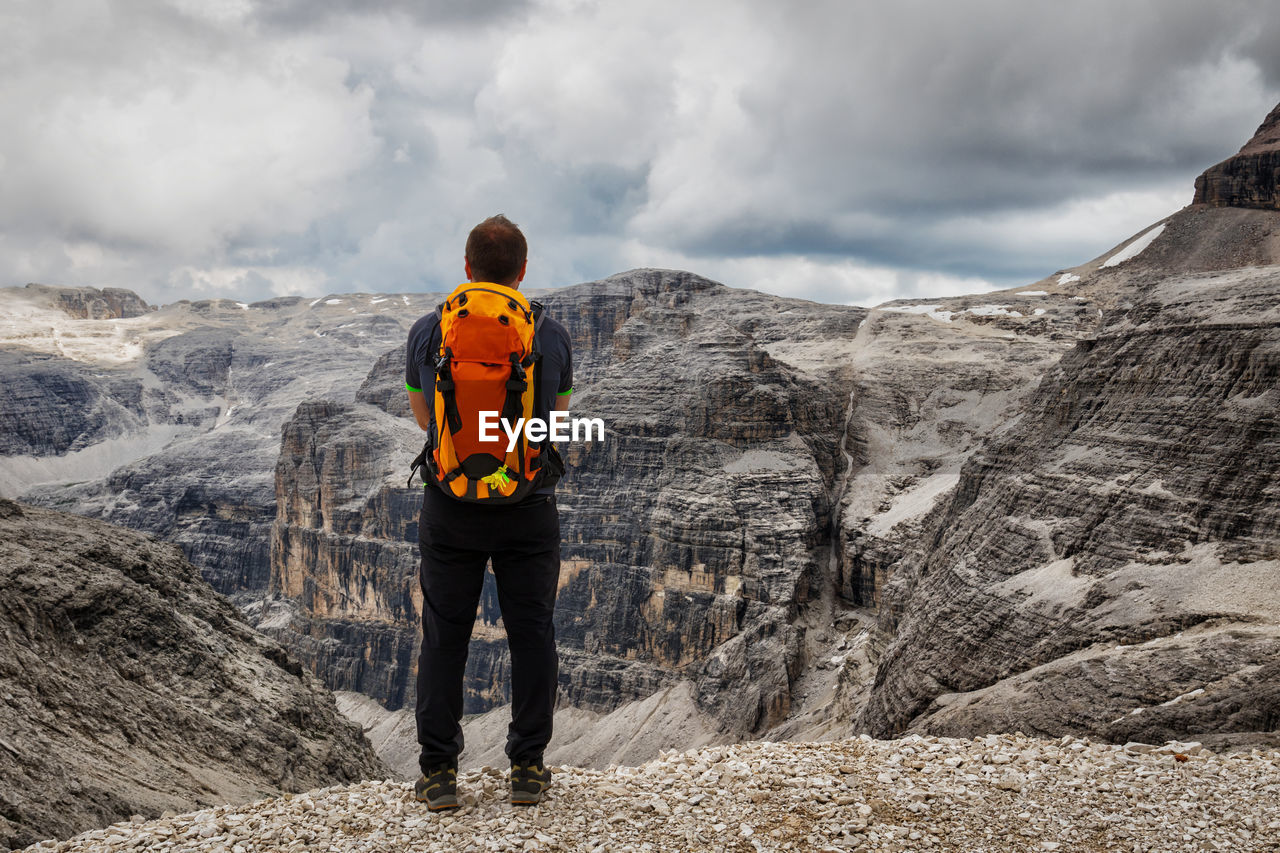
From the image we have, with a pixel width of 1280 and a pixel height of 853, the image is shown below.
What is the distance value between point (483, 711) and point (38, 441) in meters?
166

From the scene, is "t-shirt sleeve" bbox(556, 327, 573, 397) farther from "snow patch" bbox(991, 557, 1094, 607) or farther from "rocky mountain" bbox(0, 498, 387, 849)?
"snow patch" bbox(991, 557, 1094, 607)

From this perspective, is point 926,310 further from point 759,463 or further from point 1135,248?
point 759,463

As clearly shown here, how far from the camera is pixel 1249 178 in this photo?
428 feet

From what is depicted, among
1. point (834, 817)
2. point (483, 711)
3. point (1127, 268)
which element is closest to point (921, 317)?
point (1127, 268)

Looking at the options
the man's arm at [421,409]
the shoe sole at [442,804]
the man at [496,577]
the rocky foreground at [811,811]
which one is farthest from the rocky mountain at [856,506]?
the man's arm at [421,409]

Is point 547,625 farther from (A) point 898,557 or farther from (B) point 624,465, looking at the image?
(B) point 624,465

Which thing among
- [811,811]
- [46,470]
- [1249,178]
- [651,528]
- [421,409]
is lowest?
[651,528]

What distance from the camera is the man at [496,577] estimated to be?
6.48 m

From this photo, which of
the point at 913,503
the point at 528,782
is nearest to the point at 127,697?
the point at 528,782

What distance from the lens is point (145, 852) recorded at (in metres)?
6.24

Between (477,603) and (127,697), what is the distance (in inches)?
427

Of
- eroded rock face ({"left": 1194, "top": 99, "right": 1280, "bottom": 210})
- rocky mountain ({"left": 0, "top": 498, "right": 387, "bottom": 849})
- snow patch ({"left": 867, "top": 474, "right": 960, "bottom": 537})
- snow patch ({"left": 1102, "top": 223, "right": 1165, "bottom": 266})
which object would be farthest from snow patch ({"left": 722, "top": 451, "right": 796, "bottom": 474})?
eroded rock face ({"left": 1194, "top": 99, "right": 1280, "bottom": 210})

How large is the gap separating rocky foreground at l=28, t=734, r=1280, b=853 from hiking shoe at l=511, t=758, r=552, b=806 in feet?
0.31

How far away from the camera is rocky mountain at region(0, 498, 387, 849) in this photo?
9.96 meters
